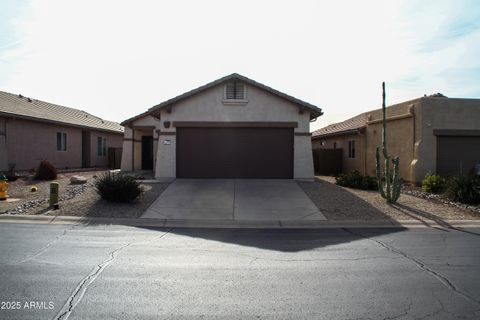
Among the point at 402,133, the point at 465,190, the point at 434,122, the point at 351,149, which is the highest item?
the point at 434,122

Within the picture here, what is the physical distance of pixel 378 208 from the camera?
12.1 m

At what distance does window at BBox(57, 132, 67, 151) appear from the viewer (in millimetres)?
24641

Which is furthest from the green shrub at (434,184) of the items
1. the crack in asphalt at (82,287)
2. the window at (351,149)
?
the crack in asphalt at (82,287)

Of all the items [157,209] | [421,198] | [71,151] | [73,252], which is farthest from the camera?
[71,151]

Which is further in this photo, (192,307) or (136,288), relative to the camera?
(136,288)

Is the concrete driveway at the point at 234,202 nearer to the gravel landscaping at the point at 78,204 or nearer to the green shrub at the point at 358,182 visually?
the gravel landscaping at the point at 78,204

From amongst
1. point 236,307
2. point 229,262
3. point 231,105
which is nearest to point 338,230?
point 229,262

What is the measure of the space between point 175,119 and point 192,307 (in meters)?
13.7

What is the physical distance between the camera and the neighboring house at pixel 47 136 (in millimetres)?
20203

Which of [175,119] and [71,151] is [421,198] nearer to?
[175,119]

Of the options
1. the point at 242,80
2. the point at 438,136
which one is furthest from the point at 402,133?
the point at 242,80

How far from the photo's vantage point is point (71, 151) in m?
25.9

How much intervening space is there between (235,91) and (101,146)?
1654 centimetres

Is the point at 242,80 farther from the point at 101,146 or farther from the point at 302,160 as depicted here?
the point at 101,146
